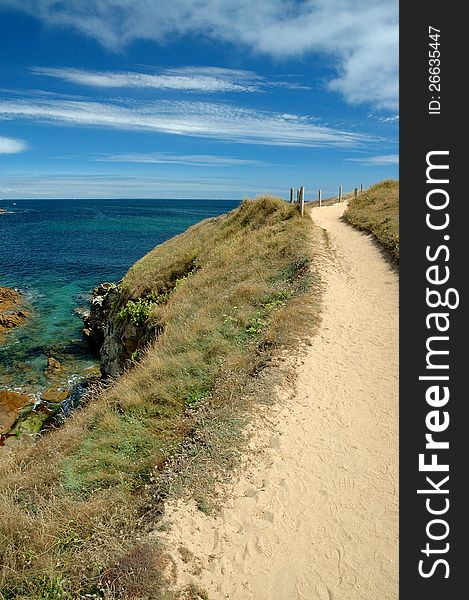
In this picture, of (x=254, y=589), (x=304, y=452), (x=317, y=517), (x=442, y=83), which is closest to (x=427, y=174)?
(x=442, y=83)

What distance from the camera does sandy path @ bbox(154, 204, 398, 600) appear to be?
479 cm

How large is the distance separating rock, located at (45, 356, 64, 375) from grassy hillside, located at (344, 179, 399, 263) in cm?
1769

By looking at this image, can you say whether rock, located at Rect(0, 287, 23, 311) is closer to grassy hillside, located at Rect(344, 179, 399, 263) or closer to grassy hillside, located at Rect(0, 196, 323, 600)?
grassy hillside, located at Rect(0, 196, 323, 600)

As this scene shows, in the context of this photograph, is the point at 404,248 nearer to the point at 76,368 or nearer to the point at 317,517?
the point at 317,517

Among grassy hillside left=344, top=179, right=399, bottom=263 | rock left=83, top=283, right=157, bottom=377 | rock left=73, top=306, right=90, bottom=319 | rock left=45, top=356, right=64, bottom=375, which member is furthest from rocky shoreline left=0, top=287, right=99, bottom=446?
grassy hillside left=344, top=179, right=399, bottom=263

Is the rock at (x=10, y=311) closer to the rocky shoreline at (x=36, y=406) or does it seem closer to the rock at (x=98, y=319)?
the rock at (x=98, y=319)

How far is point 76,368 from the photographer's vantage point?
22406 mm

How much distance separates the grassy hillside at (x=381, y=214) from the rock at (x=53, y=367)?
58.0 feet

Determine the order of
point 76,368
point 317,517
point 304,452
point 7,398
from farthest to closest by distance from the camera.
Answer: point 76,368, point 7,398, point 304,452, point 317,517

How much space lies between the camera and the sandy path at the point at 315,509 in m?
4.79

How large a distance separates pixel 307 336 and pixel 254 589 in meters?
6.20

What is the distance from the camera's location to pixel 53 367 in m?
22.0

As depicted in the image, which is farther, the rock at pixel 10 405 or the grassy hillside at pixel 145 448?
the rock at pixel 10 405

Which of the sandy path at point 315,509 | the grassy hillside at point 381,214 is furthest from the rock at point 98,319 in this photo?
the sandy path at point 315,509
